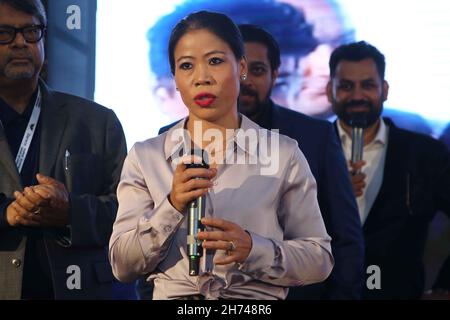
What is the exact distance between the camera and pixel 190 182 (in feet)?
7.97

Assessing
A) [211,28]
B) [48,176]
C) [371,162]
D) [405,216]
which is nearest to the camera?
[211,28]

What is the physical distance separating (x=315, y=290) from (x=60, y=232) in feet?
2.92

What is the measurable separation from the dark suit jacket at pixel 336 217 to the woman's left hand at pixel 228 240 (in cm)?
108

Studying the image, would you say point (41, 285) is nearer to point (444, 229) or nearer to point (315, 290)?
point (315, 290)

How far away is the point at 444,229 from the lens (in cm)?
422

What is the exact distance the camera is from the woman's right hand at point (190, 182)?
2.41 meters

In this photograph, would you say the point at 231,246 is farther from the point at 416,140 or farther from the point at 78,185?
the point at 416,140

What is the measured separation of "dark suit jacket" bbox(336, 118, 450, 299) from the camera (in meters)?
4.10

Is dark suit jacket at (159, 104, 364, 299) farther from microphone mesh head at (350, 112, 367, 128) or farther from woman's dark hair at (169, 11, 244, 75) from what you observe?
woman's dark hair at (169, 11, 244, 75)

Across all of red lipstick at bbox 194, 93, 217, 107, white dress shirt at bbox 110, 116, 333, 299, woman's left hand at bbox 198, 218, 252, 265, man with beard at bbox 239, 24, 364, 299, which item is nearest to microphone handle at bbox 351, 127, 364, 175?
man with beard at bbox 239, 24, 364, 299

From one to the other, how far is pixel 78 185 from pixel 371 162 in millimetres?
1328

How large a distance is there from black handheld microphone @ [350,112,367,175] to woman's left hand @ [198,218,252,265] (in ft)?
5.54

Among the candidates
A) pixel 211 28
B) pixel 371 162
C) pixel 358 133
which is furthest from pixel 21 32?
pixel 371 162

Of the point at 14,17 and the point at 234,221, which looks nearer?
the point at 234,221
